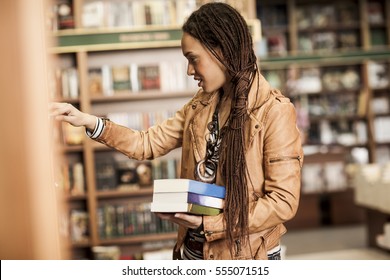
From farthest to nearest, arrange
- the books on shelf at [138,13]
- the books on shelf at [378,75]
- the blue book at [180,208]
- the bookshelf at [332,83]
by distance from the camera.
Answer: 1. the books on shelf at [378,75]
2. the bookshelf at [332,83]
3. the books on shelf at [138,13]
4. the blue book at [180,208]

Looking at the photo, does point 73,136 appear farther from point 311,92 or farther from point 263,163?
point 311,92

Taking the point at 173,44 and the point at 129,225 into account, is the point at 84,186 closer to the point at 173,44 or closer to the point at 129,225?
the point at 129,225

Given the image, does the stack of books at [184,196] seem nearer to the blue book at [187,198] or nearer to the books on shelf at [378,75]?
the blue book at [187,198]

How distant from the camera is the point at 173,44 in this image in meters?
4.34

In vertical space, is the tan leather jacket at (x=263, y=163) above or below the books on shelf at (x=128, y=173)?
above

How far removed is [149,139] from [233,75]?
34 cm

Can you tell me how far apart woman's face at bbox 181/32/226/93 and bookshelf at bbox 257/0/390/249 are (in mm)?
5526

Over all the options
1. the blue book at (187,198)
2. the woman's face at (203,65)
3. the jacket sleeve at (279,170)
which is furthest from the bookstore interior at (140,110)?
the woman's face at (203,65)

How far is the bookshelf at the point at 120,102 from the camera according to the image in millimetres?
4457

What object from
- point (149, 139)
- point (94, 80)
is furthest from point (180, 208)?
point (94, 80)

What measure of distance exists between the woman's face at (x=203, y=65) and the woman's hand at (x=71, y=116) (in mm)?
314
